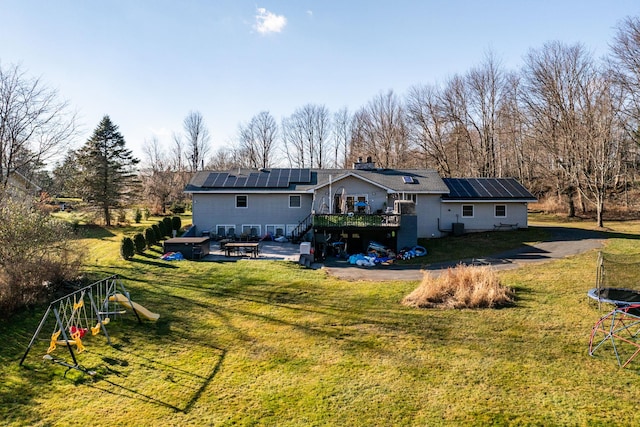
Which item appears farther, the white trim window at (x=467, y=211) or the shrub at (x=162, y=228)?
the white trim window at (x=467, y=211)

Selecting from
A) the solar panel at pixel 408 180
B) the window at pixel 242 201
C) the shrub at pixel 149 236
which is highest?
the solar panel at pixel 408 180

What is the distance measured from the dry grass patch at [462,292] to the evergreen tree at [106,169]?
29665mm

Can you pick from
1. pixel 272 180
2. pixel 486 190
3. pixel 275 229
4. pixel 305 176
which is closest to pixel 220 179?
pixel 272 180

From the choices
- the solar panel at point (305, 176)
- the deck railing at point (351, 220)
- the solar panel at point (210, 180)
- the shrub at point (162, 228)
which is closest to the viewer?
the deck railing at point (351, 220)

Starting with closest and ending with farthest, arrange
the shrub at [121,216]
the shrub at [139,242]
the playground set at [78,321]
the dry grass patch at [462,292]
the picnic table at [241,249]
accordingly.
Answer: the playground set at [78,321]
the dry grass patch at [462,292]
the shrub at [139,242]
the picnic table at [241,249]
the shrub at [121,216]

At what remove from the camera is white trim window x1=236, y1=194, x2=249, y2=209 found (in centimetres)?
2506

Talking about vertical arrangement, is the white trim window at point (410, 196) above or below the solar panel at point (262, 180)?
below

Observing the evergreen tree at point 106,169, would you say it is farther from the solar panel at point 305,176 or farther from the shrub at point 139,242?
the solar panel at point 305,176

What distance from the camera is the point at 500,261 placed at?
18062 mm

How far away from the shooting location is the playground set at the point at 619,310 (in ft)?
26.1

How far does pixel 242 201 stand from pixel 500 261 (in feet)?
52.3

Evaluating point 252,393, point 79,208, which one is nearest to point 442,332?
point 252,393

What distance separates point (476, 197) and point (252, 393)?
21999 millimetres

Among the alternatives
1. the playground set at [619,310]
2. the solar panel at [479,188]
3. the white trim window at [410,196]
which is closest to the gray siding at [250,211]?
the white trim window at [410,196]
